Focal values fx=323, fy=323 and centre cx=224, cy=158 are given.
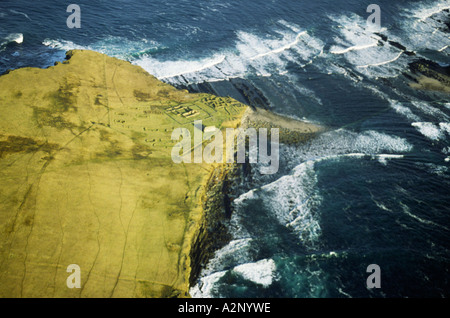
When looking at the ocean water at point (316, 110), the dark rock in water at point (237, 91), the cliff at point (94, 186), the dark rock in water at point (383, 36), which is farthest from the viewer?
the dark rock in water at point (383, 36)

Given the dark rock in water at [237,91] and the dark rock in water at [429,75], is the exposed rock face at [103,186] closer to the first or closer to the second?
the dark rock in water at [237,91]

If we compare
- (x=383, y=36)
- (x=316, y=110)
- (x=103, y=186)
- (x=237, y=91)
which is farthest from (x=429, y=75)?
(x=103, y=186)

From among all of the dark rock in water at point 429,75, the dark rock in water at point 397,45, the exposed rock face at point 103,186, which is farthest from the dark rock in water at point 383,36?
the exposed rock face at point 103,186

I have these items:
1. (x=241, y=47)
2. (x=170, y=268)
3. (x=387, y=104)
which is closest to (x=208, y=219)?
(x=170, y=268)

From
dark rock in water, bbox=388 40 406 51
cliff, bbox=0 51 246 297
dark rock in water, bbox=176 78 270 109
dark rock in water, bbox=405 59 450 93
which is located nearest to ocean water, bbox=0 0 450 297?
dark rock in water, bbox=176 78 270 109

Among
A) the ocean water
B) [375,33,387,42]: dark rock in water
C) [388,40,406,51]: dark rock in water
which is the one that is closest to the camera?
the ocean water

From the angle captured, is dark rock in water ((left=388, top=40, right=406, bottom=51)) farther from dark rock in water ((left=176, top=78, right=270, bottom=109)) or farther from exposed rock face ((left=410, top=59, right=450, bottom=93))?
dark rock in water ((left=176, top=78, right=270, bottom=109))

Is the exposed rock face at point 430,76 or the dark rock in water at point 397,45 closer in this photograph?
the exposed rock face at point 430,76

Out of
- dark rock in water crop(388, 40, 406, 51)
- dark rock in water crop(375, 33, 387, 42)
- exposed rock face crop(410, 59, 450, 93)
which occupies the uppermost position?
dark rock in water crop(375, 33, 387, 42)
